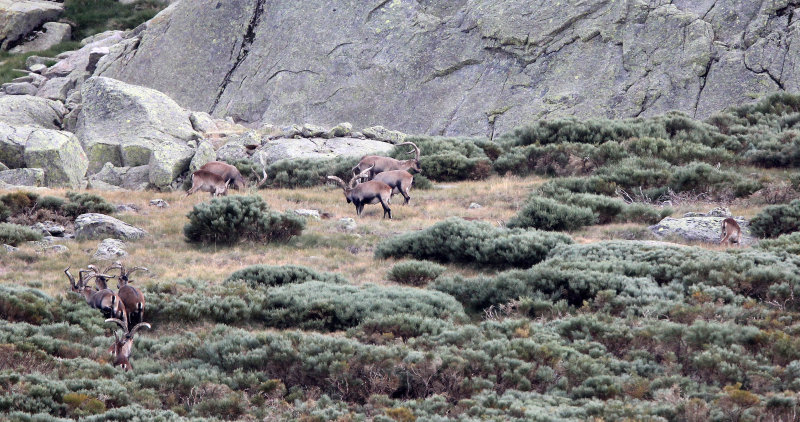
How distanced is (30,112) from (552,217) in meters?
23.4

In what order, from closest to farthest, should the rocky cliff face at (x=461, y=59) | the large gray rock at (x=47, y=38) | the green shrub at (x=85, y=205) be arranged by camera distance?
the green shrub at (x=85, y=205) < the rocky cliff face at (x=461, y=59) < the large gray rock at (x=47, y=38)

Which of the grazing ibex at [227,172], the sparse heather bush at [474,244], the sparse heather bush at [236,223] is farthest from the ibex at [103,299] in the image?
the grazing ibex at [227,172]

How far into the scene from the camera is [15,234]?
16.1m

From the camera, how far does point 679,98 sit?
98.9ft

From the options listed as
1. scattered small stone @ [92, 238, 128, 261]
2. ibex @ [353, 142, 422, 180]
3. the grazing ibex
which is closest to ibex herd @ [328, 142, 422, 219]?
ibex @ [353, 142, 422, 180]

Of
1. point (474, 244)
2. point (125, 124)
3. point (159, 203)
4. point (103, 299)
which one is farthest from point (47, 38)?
point (103, 299)

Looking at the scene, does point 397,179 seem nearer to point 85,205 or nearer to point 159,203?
point 159,203

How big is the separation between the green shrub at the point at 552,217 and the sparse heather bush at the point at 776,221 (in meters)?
3.28

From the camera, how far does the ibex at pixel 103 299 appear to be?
444 inches

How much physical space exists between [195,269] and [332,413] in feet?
23.3

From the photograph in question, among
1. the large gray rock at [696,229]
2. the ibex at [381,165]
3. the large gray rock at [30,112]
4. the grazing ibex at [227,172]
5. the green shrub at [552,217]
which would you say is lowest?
the large gray rock at [30,112]

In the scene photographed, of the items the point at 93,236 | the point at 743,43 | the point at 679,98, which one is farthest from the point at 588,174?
the point at 93,236

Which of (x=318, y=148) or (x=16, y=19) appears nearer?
(x=318, y=148)

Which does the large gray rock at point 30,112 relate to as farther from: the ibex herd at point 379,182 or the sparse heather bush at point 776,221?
the sparse heather bush at point 776,221
